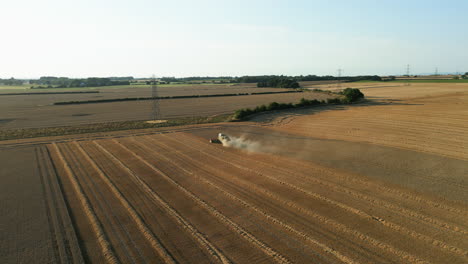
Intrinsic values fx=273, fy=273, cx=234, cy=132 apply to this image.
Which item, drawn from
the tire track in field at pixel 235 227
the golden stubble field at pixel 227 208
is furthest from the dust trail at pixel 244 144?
the tire track in field at pixel 235 227

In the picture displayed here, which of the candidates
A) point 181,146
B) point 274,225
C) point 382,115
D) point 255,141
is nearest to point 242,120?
point 255,141

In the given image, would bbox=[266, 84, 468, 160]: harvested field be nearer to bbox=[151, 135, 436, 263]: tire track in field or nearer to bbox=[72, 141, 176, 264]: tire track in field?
bbox=[151, 135, 436, 263]: tire track in field

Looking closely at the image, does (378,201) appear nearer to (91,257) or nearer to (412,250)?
(412,250)

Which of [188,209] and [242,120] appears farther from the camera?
[242,120]

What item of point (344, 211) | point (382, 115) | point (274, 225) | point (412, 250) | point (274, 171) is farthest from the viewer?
point (382, 115)

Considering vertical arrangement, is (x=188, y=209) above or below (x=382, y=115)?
below

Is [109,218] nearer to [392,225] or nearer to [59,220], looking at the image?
[59,220]

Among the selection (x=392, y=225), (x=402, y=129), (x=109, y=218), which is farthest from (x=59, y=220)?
(x=402, y=129)
